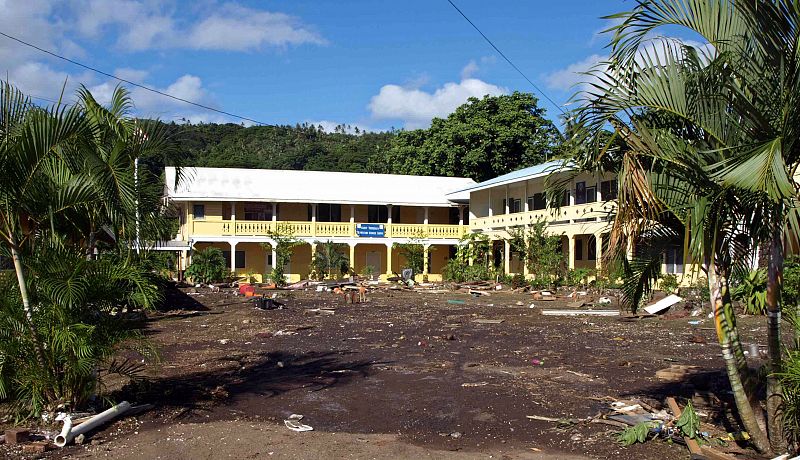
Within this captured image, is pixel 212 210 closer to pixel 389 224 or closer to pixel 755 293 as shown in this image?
pixel 389 224

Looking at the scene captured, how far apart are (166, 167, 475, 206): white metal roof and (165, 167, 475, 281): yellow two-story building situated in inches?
2.3

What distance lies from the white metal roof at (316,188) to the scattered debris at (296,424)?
3068cm

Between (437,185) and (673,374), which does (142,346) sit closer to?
(673,374)

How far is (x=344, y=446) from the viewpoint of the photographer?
6898mm

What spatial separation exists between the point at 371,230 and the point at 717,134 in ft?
116

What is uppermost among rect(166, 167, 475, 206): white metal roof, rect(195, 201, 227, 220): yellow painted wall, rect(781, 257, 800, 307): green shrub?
rect(166, 167, 475, 206): white metal roof

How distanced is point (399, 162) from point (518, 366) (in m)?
44.2

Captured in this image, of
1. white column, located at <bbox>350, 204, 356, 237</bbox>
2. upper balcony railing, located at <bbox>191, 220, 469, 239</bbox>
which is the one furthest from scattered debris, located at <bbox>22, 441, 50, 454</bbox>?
white column, located at <bbox>350, 204, 356, 237</bbox>

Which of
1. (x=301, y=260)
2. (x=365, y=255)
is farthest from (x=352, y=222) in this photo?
(x=301, y=260)

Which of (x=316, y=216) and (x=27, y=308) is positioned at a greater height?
(x=316, y=216)

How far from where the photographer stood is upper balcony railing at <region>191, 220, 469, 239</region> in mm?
38375

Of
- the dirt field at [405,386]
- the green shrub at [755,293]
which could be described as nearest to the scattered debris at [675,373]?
the dirt field at [405,386]

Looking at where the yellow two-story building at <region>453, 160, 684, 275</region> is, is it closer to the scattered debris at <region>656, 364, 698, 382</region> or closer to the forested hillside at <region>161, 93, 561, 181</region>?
the forested hillside at <region>161, 93, 561, 181</region>

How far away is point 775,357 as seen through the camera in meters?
6.02
